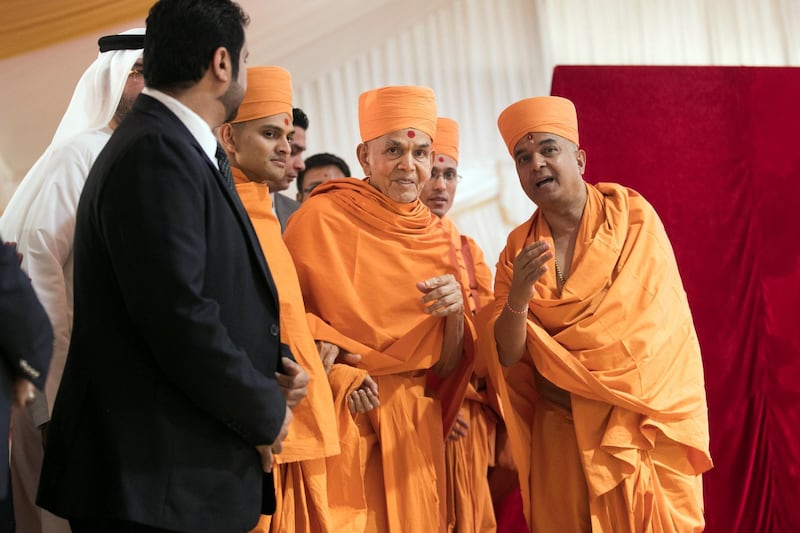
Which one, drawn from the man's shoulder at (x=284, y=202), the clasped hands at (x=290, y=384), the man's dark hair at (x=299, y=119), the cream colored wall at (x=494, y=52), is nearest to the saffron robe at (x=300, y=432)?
the clasped hands at (x=290, y=384)

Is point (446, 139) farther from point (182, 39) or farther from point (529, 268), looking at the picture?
point (182, 39)

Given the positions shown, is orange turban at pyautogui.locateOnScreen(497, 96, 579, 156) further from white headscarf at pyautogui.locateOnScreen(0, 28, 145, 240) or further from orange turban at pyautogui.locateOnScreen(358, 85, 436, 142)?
white headscarf at pyautogui.locateOnScreen(0, 28, 145, 240)

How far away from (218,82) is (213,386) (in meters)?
0.65

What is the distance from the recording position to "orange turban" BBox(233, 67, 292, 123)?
294 cm

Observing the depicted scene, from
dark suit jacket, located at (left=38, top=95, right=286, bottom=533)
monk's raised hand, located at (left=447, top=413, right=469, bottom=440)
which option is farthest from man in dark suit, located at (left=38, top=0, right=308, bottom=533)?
monk's raised hand, located at (left=447, top=413, right=469, bottom=440)

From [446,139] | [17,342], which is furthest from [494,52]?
[17,342]

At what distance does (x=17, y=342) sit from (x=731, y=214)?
414cm

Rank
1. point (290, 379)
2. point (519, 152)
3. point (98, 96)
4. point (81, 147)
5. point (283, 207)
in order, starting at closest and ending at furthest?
point (290, 379)
point (81, 147)
point (98, 96)
point (519, 152)
point (283, 207)

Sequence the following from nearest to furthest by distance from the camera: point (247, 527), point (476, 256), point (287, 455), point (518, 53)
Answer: point (247, 527), point (287, 455), point (476, 256), point (518, 53)

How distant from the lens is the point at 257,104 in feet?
9.64

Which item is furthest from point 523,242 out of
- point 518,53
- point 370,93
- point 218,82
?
point 518,53

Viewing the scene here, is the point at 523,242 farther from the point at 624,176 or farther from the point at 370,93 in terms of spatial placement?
the point at 624,176

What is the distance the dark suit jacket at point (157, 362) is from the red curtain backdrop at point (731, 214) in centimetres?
340

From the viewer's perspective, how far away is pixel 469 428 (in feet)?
10.8
